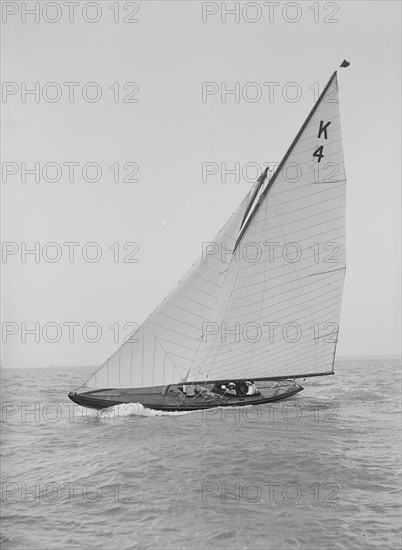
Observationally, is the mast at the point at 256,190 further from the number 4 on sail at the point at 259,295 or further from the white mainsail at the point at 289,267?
the white mainsail at the point at 289,267

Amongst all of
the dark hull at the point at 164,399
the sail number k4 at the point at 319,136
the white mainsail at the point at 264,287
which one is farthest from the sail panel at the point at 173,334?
the sail number k4 at the point at 319,136

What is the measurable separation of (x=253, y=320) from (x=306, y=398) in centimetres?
813

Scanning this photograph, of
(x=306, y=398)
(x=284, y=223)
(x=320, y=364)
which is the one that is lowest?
(x=306, y=398)

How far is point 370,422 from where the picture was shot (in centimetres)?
1970

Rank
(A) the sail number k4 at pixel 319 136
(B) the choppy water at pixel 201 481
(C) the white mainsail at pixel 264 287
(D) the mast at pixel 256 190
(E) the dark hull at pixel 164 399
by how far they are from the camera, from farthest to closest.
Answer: (D) the mast at pixel 256 190 < (E) the dark hull at pixel 164 399 < (C) the white mainsail at pixel 264 287 < (A) the sail number k4 at pixel 319 136 < (B) the choppy water at pixel 201 481

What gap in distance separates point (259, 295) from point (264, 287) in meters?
0.35

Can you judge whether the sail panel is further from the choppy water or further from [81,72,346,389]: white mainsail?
the choppy water

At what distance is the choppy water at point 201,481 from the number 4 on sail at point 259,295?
5.49ft

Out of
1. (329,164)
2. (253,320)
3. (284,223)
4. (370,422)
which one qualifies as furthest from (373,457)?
(329,164)

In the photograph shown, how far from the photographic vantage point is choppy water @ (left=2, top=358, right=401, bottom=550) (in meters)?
9.45

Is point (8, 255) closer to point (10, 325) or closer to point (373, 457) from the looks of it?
point (10, 325)

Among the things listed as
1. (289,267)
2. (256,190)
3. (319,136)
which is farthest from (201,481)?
(319,136)

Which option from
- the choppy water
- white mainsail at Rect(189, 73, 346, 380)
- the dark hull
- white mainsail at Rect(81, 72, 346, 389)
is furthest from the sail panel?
the choppy water

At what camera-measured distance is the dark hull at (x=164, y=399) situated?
1988 centimetres
